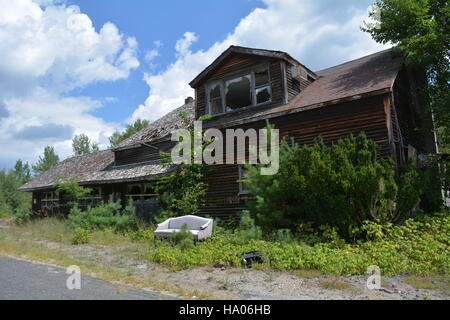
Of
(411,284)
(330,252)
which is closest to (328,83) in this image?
(330,252)

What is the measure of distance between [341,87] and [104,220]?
1161cm

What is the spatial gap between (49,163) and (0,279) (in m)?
63.7

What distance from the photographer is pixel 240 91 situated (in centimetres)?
1602

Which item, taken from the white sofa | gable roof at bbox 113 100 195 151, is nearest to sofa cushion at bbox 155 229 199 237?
the white sofa

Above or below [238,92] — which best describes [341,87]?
below

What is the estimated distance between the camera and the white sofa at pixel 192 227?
34.4 feet

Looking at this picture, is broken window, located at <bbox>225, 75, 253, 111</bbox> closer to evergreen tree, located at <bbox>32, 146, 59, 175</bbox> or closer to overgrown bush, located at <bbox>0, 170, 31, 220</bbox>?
overgrown bush, located at <bbox>0, 170, 31, 220</bbox>

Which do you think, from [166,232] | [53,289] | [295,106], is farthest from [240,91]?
[53,289]

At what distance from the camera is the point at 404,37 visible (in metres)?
13.7

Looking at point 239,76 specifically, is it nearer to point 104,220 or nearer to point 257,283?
point 104,220

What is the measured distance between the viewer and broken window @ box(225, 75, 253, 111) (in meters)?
15.4

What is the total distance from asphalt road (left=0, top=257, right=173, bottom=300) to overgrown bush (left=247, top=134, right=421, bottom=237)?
524cm
